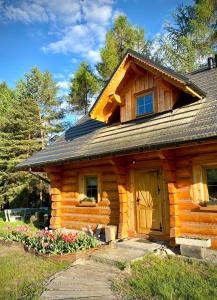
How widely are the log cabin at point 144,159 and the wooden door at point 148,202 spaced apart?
30 mm

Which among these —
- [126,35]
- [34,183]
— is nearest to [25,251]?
[34,183]

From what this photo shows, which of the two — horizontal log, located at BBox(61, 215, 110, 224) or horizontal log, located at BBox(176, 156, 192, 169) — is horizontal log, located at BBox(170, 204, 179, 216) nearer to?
horizontal log, located at BBox(176, 156, 192, 169)

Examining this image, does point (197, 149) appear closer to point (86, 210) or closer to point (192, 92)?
point (192, 92)

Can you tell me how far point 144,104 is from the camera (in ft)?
35.5

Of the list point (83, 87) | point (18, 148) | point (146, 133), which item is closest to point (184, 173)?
point (146, 133)

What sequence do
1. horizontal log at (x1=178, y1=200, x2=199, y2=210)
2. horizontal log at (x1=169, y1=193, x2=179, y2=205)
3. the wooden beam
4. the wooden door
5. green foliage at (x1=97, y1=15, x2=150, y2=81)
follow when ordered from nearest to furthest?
horizontal log at (x1=178, y1=200, x2=199, y2=210) → horizontal log at (x1=169, y1=193, x2=179, y2=205) → the wooden beam → the wooden door → green foliage at (x1=97, y1=15, x2=150, y2=81)

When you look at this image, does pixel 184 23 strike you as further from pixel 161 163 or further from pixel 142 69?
pixel 161 163

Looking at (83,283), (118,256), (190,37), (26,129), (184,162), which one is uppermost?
(190,37)

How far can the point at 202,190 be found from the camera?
26.5ft

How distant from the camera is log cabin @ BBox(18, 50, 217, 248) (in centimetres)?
807

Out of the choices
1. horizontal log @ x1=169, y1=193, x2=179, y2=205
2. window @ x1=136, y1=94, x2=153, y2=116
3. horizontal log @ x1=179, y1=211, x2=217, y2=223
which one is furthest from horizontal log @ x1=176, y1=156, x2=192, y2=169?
window @ x1=136, y1=94, x2=153, y2=116

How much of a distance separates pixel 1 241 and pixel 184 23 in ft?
69.7

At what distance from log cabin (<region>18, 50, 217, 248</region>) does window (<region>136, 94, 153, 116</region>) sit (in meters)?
0.03

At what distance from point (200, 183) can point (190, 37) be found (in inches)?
708
